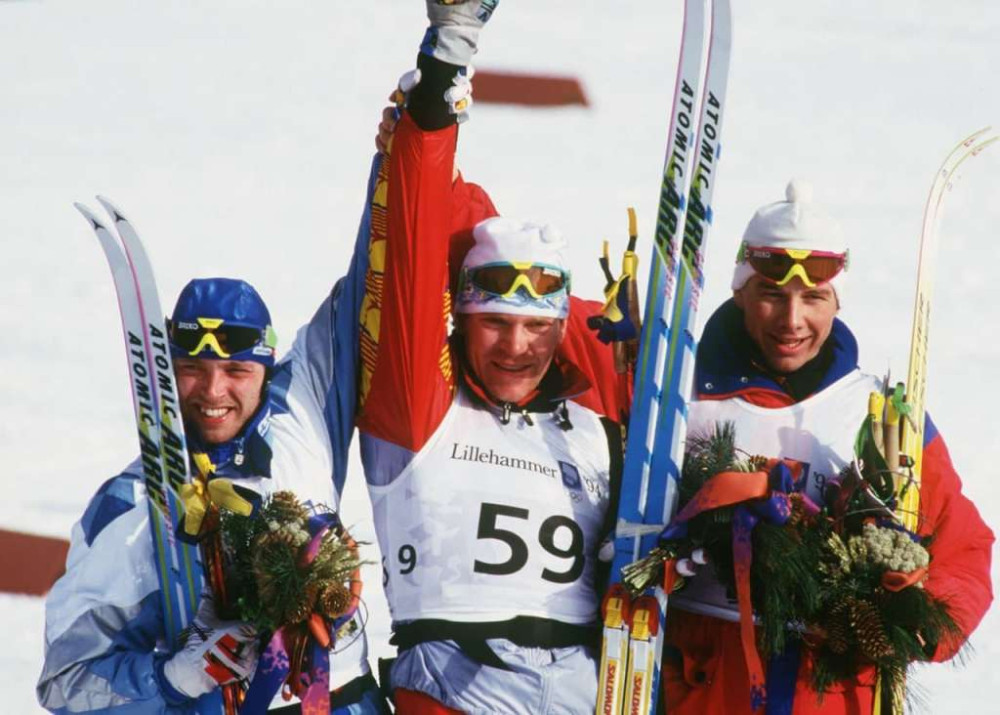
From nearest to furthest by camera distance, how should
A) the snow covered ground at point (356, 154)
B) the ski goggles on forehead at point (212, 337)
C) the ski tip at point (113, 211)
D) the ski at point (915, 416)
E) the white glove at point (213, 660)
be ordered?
the white glove at point (213, 660) → the ski tip at point (113, 211) → the ski goggles on forehead at point (212, 337) → the ski at point (915, 416) → the snow covered ground at point (356, 154)

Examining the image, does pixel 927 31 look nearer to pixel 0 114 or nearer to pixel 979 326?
pixel 979 326

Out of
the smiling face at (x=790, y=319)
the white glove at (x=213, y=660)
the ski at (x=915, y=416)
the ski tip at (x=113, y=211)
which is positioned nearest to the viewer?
the white glove at (x=213, y=660)

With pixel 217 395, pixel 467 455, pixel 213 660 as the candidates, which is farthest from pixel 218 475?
pixel 467 455

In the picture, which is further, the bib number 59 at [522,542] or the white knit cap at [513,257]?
the white knit cap at [513,257]

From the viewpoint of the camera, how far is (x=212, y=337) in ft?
12.6

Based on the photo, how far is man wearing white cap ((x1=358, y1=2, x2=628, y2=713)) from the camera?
3900 mm

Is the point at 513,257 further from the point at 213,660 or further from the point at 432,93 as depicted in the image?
the point at 213,660

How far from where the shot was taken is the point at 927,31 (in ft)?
33.6

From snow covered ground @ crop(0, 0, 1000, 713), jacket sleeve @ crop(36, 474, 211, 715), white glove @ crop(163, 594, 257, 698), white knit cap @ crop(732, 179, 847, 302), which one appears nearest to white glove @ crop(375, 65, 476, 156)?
white knit cap @ crop(732, 179, 847, 302)

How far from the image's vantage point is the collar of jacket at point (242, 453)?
3.84 metres

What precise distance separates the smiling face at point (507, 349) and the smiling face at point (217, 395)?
1.69 ft

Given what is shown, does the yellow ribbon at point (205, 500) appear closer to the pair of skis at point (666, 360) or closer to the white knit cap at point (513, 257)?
the white knit cap at point (513, 257)

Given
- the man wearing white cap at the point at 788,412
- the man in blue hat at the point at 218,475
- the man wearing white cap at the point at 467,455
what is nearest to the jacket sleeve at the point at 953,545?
the man wearing white cap at the point at 788,412

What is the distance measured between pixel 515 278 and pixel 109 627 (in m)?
1.17
